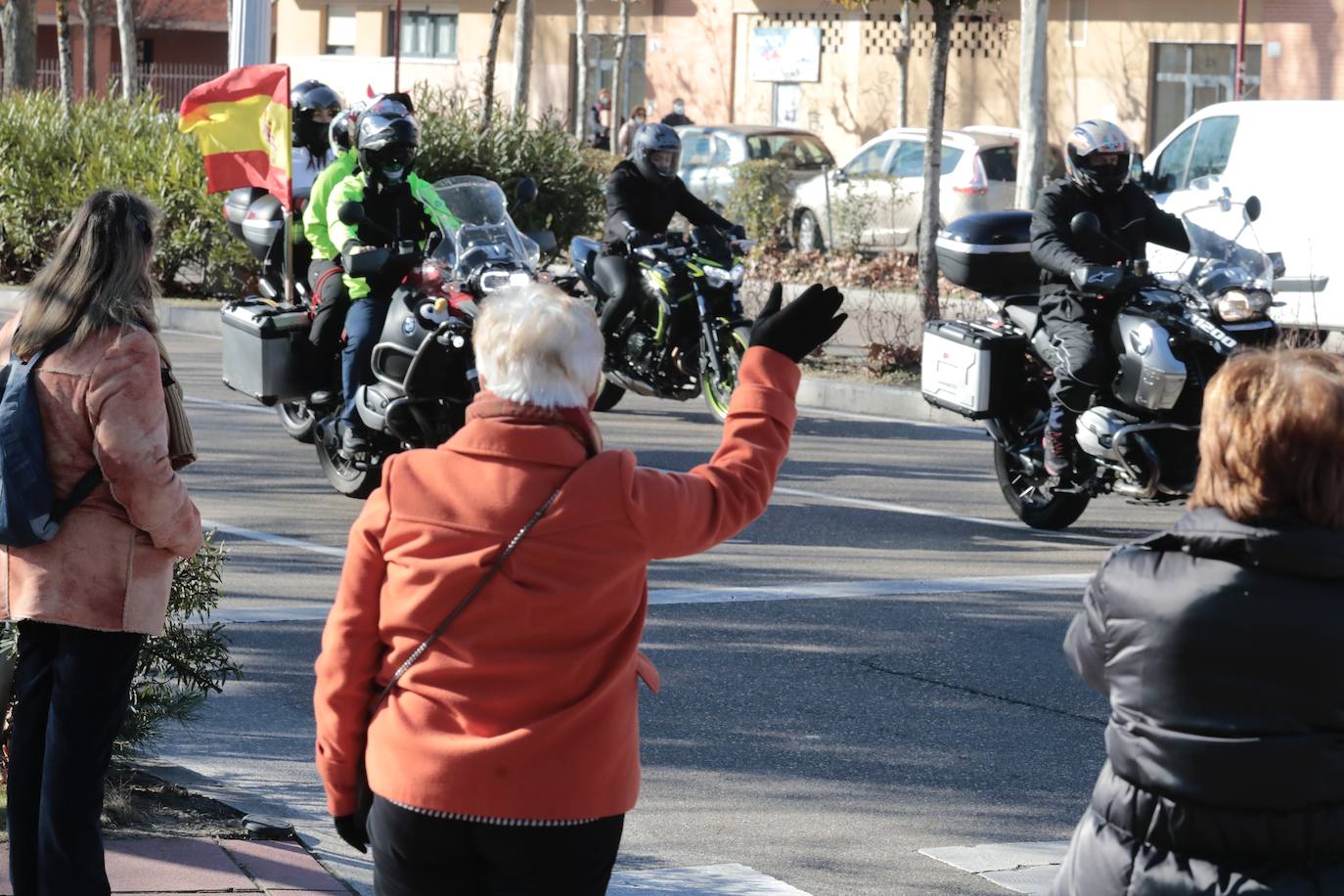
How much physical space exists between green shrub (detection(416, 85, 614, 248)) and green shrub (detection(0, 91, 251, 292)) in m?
2.18

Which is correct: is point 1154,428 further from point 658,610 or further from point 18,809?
point 18,809

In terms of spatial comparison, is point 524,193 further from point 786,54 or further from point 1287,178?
point 786,54

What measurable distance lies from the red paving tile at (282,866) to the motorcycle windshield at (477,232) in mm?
5538

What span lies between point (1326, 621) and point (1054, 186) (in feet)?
23.1

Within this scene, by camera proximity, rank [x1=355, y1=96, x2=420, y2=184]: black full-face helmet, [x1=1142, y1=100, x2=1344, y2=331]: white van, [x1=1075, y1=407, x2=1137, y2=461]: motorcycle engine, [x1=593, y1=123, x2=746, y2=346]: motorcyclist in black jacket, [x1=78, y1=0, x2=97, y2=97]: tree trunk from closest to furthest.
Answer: [x1=1075, y1=407, x2=1137, y2=461]: motorcycle engine, [x1=355, y1=96, x2=420, y2=184]: black full-face helmet, [x1=593, y1=123, x2=746, y2=346]: motorcyclist in black jacket, [x1=1142, y1=100, x2=1344, y2=331]: white van, [x1=78, y1=0, x2=97, y2=97]: tree trunk

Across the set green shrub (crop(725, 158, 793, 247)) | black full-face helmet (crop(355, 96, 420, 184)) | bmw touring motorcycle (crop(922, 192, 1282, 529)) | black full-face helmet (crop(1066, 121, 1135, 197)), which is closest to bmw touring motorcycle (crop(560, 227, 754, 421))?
bmw touring motorcycle (crop(922, 192, 1282, 529))

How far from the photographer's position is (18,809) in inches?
178

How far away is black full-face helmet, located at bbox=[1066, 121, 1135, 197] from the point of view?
9695 mm

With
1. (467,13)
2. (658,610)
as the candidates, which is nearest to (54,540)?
(658,610)

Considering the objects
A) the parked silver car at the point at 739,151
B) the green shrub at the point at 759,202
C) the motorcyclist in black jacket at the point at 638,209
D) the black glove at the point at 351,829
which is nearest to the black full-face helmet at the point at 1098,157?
the motorcyclist in black jacket at the point at 638,209

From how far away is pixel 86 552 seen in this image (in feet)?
14.7

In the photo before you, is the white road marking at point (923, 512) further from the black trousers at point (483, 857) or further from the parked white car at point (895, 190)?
the parked white car at point (895, 190)

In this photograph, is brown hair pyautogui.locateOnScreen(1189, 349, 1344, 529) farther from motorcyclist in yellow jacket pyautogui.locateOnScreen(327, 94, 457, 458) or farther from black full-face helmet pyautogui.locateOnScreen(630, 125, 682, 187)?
black full-face helmet pyautogui.locateOnScreen(630, 125, 682, 187)

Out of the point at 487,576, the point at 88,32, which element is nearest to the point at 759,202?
the point at 487,576
